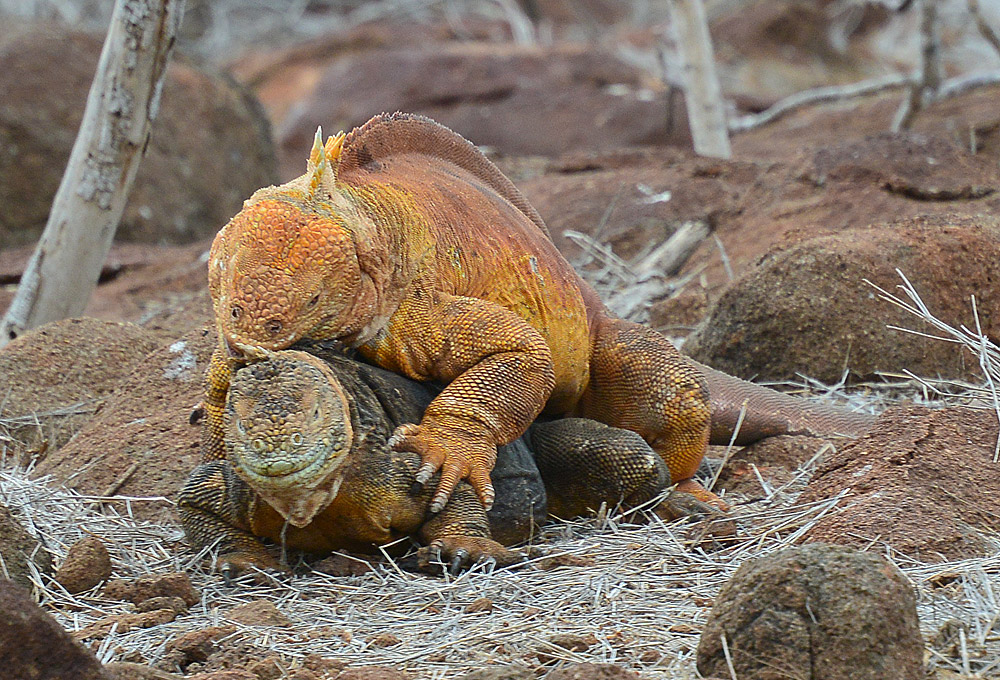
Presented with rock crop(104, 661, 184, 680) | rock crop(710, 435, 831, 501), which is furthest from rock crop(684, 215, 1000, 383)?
rock crop(104, 661, 184, 680)

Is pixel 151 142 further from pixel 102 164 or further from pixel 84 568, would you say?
pixel 84 568

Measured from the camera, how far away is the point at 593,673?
2586 millimetres

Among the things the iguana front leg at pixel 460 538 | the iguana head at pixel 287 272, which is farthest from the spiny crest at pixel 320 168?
the iguana front leg at pixel 460 538

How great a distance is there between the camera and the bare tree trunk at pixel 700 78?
983cm

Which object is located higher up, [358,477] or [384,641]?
[358,477]

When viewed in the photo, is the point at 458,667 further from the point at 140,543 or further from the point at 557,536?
the point at 140,543

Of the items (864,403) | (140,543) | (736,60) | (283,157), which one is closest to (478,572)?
(140,543)

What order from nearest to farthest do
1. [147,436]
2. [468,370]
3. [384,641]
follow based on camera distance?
[384,641]
[468,370]
[147,436]

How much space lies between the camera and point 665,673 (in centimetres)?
278

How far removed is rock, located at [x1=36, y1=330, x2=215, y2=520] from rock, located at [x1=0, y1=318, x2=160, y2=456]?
0.16 meters

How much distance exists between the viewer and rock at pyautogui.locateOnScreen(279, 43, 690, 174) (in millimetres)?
15117

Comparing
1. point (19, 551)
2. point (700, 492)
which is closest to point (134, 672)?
point (19, 551)

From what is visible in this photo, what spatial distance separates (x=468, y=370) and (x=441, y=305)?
0.72ft

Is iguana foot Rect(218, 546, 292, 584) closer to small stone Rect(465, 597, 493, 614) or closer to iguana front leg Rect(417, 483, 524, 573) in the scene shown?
iguana front leg Rect(417, 483, 524, 573)
